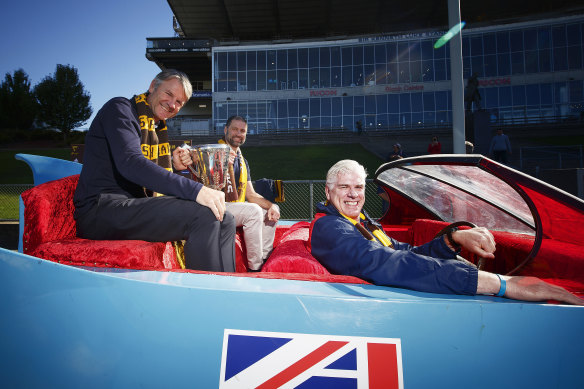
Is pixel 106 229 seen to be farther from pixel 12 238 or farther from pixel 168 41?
pixel 168 41

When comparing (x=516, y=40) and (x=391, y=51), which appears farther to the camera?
(x=391, y=51)

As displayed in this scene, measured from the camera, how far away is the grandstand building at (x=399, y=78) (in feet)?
82.2

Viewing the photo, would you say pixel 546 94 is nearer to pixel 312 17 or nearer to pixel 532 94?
pixel 532 94

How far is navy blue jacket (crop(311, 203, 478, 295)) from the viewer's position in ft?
4.08

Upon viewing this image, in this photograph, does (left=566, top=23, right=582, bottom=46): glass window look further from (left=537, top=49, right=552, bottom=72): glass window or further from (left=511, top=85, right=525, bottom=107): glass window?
(left=511, top=85, right=525, bottom=107): glass window

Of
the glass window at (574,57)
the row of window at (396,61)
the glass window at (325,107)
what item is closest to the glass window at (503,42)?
the row of window at (396,61)

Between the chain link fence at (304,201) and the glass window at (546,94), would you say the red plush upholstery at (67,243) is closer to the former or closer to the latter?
the chain link fence at (304,201)

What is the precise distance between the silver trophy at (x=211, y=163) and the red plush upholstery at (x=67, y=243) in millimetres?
417

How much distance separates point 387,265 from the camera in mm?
1322

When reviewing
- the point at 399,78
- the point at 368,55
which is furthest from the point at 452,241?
the point at 368,55

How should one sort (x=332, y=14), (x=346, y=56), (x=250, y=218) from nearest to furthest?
1. (x=250, y=218)
2. (x=346, y=56)
3. (x=332, y=14)

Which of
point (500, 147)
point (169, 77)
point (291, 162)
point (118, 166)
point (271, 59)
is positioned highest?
point (271, 59)

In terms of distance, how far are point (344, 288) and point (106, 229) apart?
1184 millimetres

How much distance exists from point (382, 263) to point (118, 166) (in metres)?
1.29
